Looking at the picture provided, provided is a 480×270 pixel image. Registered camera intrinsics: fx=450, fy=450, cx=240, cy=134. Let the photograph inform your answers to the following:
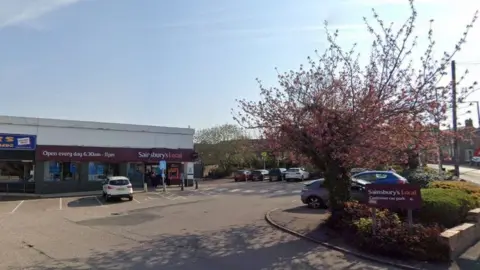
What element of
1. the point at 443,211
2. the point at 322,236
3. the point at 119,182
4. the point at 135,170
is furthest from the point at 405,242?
the point at 135,170

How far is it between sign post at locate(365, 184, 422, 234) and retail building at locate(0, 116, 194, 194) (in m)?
29.2

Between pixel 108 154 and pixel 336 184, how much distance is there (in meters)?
26.9

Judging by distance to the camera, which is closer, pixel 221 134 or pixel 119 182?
pixel 119 182

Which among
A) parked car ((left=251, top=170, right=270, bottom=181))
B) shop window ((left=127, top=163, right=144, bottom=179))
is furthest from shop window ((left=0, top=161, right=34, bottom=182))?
parked car ((left=251, top=170, right=270, bottom=181))

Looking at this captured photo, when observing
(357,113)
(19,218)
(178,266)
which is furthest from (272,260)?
(19,218)

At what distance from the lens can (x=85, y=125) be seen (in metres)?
37.2

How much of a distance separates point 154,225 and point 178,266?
25.5 ft

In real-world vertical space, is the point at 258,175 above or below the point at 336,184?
below

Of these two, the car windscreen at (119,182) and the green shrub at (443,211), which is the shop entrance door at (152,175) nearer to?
the car windscreen at (119,182)

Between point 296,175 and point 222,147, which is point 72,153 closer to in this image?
point 296,175

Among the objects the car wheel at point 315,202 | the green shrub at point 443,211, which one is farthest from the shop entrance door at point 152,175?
the green shrub at point 443,211

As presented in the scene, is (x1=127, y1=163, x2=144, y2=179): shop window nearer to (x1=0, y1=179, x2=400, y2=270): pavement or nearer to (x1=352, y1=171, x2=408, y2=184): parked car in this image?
(x1=0, y1=179, x2=400, y2=270): pavement

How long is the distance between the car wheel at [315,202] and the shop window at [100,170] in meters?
22.1

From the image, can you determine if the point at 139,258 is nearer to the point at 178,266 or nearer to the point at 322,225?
the point at 178,266
